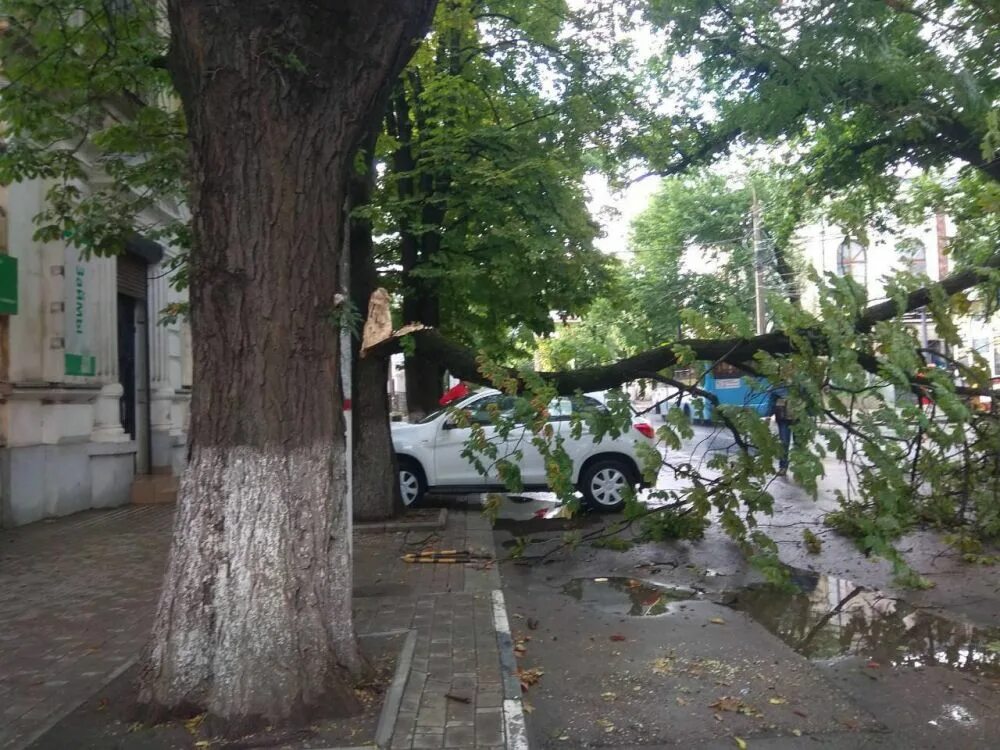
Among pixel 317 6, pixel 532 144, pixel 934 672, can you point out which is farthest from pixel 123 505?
pixel 934 672

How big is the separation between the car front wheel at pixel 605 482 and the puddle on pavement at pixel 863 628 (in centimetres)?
436

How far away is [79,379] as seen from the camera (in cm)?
1268

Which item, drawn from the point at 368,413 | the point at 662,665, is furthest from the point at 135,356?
the point at 662,665

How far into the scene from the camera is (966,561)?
882 cm

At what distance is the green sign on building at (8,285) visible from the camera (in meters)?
11.0

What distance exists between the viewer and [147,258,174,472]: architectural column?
15.9 metres

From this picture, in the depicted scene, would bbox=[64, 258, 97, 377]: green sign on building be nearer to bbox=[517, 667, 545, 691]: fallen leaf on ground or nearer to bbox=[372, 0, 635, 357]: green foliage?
bbox=[372, 0, 635, 357]: green foliage

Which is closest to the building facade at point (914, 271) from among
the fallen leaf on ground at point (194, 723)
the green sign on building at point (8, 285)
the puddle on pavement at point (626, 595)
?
the puddle on pavement at point (626, 595)

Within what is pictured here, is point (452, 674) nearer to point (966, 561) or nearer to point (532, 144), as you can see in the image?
point (966, 561)

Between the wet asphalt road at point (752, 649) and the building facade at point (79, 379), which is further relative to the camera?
the building facade at point (79, 379)

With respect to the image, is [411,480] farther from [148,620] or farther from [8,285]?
[148,620]

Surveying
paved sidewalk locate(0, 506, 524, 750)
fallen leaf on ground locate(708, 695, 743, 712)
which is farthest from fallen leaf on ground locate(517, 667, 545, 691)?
fallen leaf on ground locate(708, 695, 743, 712)

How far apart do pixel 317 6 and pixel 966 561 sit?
7.66m

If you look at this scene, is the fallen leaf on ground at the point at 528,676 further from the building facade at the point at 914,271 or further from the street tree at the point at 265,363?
the building facade at the point at 914,271
